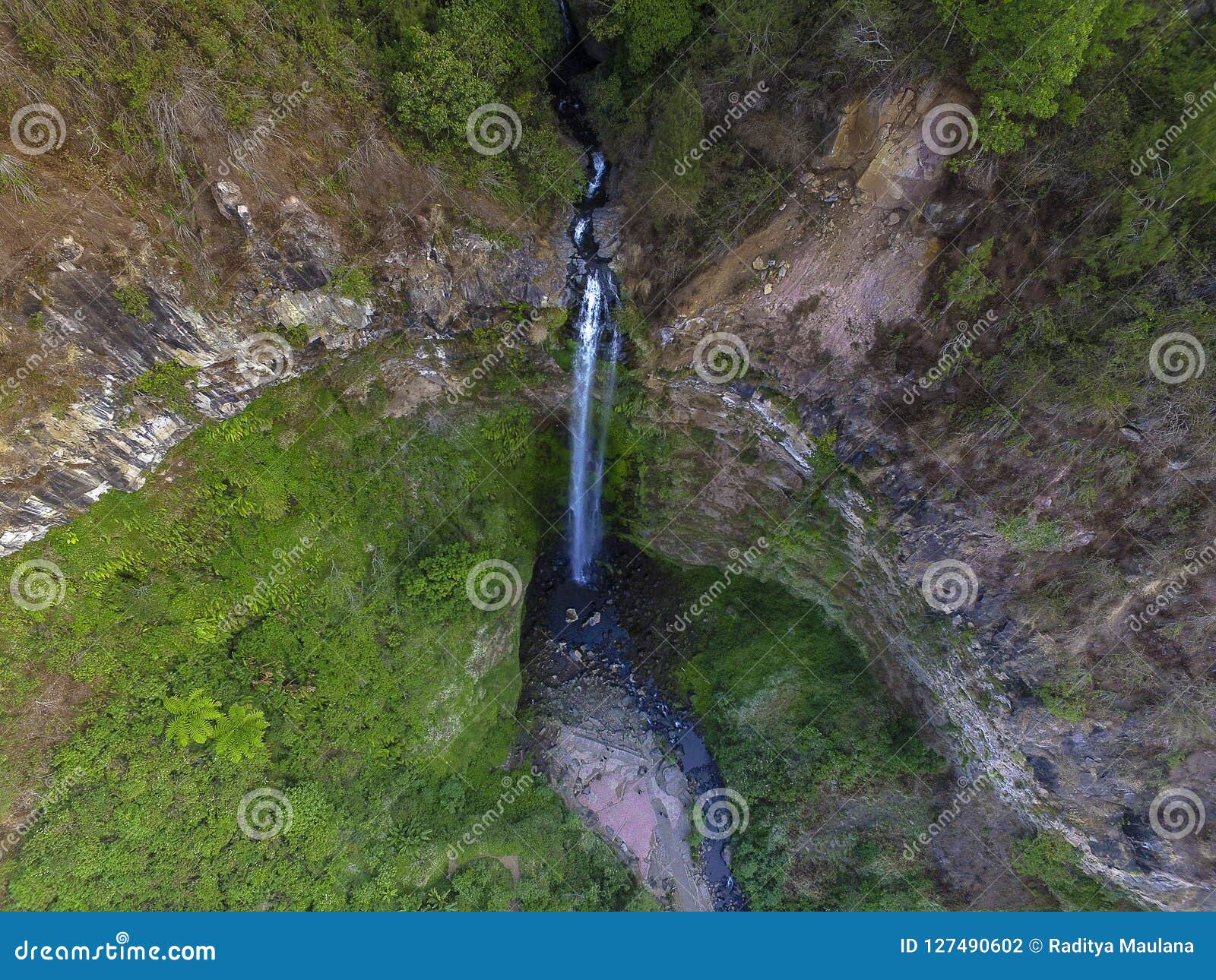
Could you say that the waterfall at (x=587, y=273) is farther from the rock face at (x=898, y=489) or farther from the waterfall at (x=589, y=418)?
the rock face at (x=898, y=489)

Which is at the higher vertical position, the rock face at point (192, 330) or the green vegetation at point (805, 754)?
the rock face at point (192, 330)

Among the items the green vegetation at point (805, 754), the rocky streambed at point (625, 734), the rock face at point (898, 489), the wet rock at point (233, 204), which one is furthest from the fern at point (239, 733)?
the rock face at point (898, 489)

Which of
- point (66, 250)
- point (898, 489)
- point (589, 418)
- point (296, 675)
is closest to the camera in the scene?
point (66, 250)

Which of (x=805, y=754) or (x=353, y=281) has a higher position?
(x=353, y=281)

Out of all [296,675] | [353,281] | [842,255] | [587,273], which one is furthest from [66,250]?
[842,255]

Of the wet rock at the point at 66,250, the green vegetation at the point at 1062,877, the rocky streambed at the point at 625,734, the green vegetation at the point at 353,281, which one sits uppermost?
the green vegetation at the point at 353,281

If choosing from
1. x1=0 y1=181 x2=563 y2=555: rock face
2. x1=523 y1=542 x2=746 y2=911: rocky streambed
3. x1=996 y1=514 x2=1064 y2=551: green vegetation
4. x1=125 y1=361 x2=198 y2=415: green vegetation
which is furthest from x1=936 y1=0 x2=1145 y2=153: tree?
x1=125 y1=361 x2=198 y2=415: green vegetation

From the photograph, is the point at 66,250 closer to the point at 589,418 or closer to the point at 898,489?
the point at 589,418
